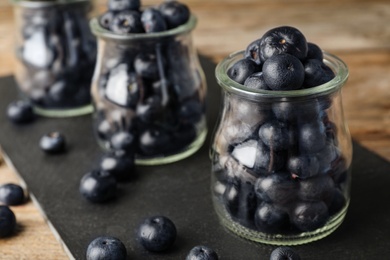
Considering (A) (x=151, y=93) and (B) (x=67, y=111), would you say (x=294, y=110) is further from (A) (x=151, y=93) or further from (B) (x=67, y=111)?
(B) (x=67, y=111)

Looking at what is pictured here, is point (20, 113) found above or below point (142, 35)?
below

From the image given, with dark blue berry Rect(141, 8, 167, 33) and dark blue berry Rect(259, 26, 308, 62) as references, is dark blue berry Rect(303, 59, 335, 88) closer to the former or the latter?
dark blue berry Rect(259, 26, 308, 62)

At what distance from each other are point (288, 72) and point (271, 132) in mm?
84

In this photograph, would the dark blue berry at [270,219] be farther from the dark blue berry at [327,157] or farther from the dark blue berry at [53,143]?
the dark blue berry at [53,143]

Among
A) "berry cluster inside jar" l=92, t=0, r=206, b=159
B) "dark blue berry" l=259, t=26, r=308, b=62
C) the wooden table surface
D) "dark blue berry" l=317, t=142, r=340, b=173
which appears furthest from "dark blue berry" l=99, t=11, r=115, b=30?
"dark blue berry" l=317, t=142, r=340, b=173

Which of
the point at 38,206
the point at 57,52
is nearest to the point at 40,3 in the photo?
the point at 57,52

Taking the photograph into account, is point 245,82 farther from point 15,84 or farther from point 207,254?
point 15,84

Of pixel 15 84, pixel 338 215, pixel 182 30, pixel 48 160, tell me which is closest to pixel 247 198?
pixel 338 215

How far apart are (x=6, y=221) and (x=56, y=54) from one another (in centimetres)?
46

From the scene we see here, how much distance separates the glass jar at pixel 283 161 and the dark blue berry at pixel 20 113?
1.81 feet

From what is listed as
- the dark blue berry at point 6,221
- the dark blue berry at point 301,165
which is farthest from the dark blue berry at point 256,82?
the dark blue berry at point 6,221

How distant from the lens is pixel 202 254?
90 centimetres

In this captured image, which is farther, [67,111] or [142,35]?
[67,111]

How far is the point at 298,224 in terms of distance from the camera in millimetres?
939
